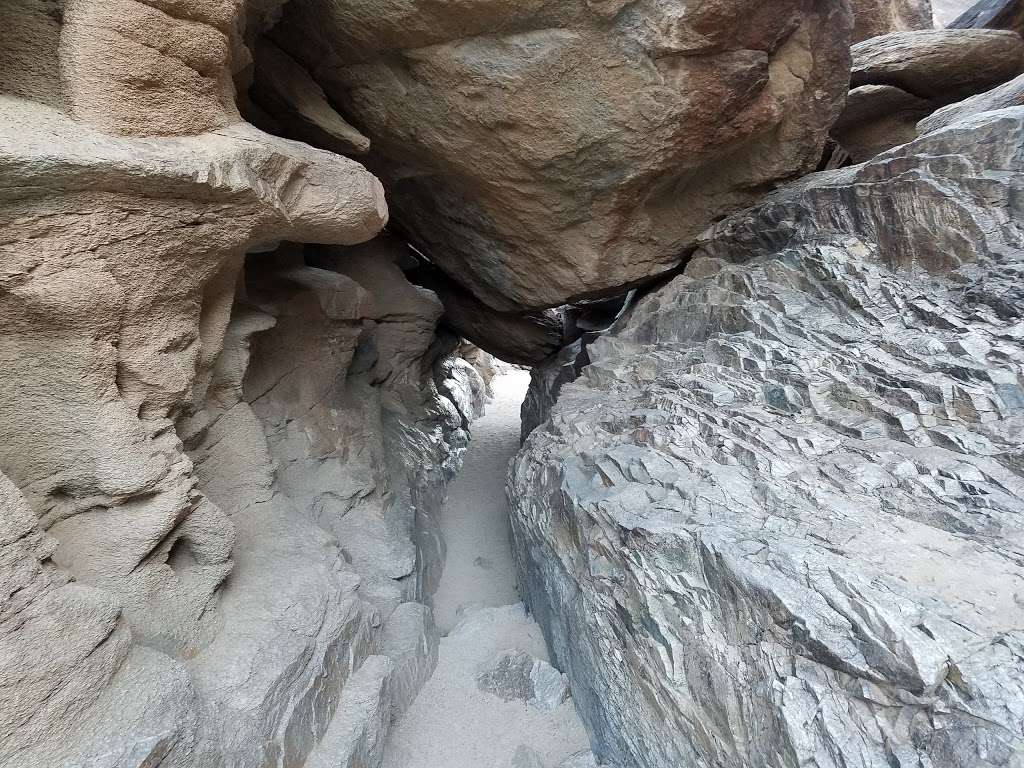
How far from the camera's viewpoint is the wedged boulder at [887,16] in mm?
9312

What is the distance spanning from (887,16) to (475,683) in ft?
40.7

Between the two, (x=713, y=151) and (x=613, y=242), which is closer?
(x=713, y=151)

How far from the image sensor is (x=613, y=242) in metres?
5.84

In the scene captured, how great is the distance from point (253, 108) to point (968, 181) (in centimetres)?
584

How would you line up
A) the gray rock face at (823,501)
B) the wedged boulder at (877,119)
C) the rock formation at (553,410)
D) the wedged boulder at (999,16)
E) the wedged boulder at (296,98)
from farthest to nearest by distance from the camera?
the wedged boulder at (999,16), the wedged boulder at (877,119), the wedged boulder at (296,98), the rock formation at (553,410), the gray rock face at (823,501)

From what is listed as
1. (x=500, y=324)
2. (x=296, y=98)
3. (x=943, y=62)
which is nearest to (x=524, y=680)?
(x=296, y=98)

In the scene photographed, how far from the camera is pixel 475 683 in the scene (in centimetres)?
441

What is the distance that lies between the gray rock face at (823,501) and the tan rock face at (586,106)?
3.20ft

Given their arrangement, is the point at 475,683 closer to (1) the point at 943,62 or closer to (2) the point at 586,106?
(2) the point at 586,106

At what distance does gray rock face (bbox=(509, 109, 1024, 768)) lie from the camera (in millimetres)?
1972

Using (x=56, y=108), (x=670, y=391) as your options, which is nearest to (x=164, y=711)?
(x=56, y=108)

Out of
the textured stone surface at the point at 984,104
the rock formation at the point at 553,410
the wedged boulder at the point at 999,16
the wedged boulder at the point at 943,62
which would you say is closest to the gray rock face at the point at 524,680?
the rock formation at the point at 553,410

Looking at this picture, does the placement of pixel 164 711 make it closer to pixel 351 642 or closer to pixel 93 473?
pixel 93 473

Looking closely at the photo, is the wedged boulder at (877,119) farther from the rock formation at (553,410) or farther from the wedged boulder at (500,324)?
the wedged boulder at (500,324)
